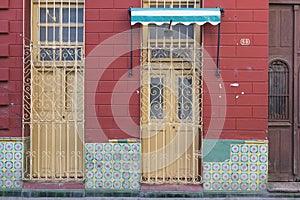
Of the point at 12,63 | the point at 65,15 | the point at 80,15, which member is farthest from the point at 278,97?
the point at 12,63

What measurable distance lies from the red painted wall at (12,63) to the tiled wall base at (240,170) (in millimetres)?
3247

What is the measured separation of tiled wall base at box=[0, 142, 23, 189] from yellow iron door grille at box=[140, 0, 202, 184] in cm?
204

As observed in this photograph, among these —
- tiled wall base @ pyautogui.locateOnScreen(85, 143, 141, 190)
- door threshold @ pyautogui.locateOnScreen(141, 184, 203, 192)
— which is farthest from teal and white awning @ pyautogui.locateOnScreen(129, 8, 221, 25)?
door threshold @ pyautogui.locateOnScreen(141, 184, 203, 192)

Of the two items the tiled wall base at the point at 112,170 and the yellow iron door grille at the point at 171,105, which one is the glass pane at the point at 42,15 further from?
the tiled wall base at the point at 112,170

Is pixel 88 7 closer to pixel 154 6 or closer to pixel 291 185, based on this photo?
pixel 154 6

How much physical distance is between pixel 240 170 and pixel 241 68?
1657 mm

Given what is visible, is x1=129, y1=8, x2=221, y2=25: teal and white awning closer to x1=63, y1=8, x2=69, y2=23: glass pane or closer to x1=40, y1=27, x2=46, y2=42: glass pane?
x1=63, y1=8, x2=69, y2=23: glass pane

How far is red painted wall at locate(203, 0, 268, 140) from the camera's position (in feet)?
21.6

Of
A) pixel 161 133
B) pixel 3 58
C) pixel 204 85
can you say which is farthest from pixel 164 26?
pixel 3 58

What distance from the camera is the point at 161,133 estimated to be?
6785 millimetres

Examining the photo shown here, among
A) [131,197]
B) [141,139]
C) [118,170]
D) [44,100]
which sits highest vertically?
[44,100]

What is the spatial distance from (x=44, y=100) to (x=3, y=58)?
95 cm

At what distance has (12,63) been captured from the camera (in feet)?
21.9

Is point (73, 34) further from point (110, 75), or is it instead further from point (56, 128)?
point (56, 128)
